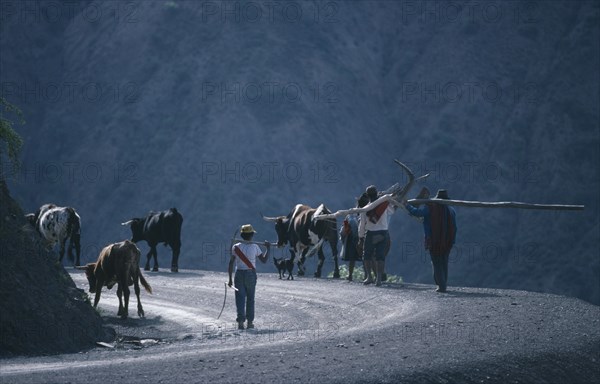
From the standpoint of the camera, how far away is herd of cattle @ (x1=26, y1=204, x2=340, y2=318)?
19328 mm

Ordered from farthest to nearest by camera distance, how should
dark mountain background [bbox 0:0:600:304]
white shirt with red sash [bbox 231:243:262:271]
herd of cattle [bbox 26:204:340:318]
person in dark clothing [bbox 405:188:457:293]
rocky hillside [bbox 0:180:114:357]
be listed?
1. dark mountain background [bbox 0:0:600:304]
2. person in dark clothing [bbox 405:188:457:293]
3. herd of cattle [bbox 26:204:340:318]
4. white shirt with red sash [bbox 231:243:262:271]
5. rocky hillside [bbox 0:180:114:357]

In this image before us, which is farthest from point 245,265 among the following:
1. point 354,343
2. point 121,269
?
point 121,269

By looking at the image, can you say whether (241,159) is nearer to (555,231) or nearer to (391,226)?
(391,226)

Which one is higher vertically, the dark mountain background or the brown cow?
the dark mountain background

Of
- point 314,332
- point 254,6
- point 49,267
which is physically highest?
point 254,6

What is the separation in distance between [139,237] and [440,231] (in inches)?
669

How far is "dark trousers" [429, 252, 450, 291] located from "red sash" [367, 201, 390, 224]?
1791mm

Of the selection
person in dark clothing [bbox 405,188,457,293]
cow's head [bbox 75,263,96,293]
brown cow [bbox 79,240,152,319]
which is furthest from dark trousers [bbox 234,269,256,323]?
cow's head [bbox 75,263,96,293]

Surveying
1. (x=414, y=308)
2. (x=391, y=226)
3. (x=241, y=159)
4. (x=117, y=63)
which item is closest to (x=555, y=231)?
(x=391, y=226)

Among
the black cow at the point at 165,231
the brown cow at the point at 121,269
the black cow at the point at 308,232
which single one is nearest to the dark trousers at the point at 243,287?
the brown cow at the point at 121,269

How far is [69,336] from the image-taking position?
15.1 m

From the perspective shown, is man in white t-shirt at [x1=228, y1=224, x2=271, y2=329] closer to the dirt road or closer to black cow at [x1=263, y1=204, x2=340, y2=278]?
the dirt road

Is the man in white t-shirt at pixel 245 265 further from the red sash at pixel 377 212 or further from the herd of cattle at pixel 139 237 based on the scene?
the red sash at pixel 377 212

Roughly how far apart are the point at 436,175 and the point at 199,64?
20303 mm
